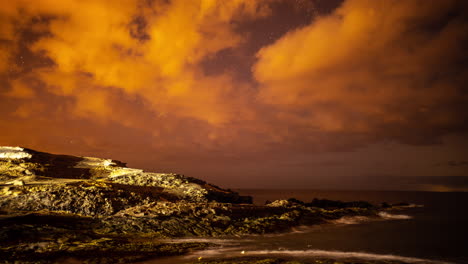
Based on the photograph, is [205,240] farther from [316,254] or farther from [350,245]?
[350,245]

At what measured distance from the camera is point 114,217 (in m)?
23.7

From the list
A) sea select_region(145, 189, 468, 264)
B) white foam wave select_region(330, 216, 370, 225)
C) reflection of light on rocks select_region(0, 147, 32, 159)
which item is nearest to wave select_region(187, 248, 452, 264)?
sea select_region(145, 189, 468, 264)

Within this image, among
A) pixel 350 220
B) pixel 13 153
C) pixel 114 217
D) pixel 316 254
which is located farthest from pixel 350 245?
pixel 13 153

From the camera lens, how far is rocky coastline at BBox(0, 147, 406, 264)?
15875 millimetres

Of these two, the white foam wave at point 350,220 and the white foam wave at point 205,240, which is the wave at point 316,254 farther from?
the white foam wave at point 350,220

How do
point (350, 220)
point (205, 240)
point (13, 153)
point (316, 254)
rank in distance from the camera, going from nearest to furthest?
point (316, 254) < point (205, 240) < point (350, 220) < point (13, 153)

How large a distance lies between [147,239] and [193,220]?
18.4 feet

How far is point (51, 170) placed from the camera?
41750mm

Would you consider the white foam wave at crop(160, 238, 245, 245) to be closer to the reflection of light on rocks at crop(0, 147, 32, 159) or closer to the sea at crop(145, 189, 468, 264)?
the sea at crop(145, 189, 468, 264)

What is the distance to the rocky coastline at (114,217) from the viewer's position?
15875mm

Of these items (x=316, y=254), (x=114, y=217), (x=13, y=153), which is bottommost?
(x=316, y=254)

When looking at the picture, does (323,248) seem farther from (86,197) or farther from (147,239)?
(86,197)

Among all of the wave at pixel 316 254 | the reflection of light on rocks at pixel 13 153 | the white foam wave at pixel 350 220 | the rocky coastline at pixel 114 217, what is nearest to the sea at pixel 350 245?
the wave at pixel 316 254

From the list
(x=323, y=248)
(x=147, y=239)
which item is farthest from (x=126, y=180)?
(x=323, y=248)
